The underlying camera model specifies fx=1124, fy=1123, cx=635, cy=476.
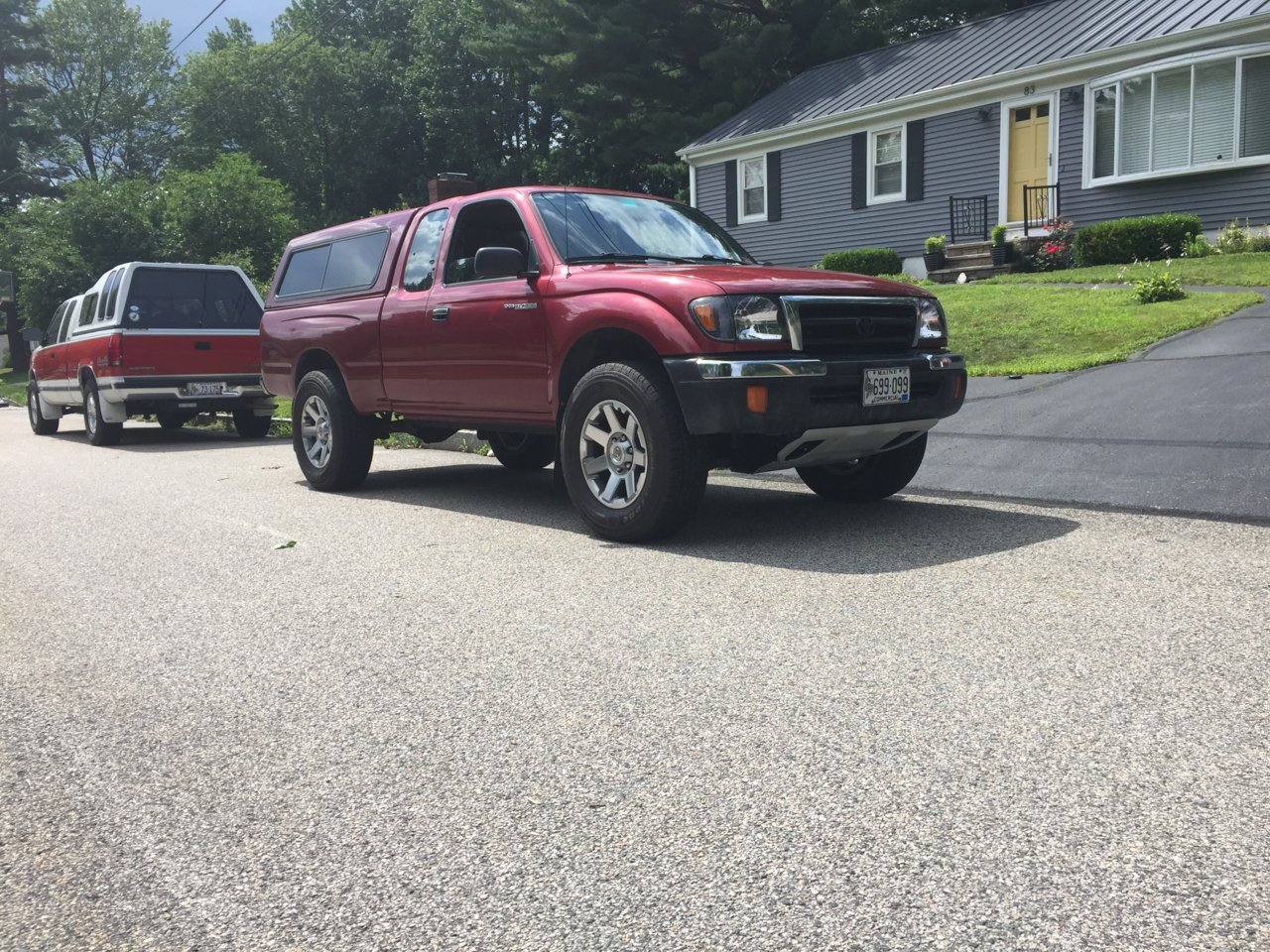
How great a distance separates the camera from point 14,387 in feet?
119

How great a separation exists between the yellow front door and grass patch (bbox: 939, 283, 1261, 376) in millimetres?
8473

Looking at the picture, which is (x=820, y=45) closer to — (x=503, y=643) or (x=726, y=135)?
(x=726, y=135)

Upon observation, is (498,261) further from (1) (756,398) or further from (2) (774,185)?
(2) (774,185)

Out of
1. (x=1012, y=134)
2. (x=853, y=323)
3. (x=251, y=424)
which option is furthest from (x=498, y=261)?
(x=1012, y=134)

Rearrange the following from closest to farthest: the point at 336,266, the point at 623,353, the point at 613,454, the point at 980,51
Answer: the point at 613,454 → the point at 623,353 → the point at 336,266 → the point at 980,51

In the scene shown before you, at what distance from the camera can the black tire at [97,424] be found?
1372 centimetres

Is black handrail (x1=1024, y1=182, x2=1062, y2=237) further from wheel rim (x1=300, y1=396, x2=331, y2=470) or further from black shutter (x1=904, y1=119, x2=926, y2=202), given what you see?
wheel rim (x1=300, y1=396, x2=331, y2=470)

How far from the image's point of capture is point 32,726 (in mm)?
3480

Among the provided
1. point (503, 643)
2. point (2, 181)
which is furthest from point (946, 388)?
point (2, 181)

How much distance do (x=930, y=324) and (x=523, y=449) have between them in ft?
12.3

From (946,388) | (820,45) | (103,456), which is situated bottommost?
(103,456)

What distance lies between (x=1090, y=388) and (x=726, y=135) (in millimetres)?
19651

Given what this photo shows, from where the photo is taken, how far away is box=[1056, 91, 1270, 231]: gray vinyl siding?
727 inches

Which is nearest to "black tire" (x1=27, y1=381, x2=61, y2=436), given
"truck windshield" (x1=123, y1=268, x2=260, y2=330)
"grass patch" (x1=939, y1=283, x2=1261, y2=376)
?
"truck windshield" (x1=123, y1=268, x2=260, y2=330)
